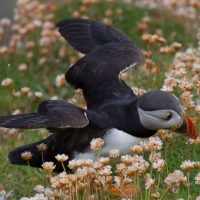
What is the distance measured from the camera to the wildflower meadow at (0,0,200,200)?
4719 millimetres

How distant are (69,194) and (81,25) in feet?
9.45

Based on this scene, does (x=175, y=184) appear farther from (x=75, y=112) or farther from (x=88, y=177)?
(x=75, y=112)

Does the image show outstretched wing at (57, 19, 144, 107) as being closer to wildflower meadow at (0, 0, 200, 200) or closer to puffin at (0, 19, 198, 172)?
puffin at (0, 19, 198, 172)

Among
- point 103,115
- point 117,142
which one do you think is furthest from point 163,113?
point 103,115

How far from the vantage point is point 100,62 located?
649 cm

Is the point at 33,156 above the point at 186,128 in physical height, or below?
below

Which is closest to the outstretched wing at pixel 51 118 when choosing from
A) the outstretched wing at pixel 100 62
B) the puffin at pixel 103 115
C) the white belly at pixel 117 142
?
the puffin at pixel 103 115

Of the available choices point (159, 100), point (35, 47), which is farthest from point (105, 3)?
point (159, 100)

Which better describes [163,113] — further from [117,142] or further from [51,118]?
[51,118]

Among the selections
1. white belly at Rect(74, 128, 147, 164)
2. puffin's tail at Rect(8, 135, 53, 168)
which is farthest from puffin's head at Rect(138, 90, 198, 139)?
puffin's tail at Rect(8, 135, 53, 168)

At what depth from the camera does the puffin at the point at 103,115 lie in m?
5.28

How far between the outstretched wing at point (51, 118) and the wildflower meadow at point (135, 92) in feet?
1.03

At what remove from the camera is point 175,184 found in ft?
15.4

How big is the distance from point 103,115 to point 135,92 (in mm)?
976
